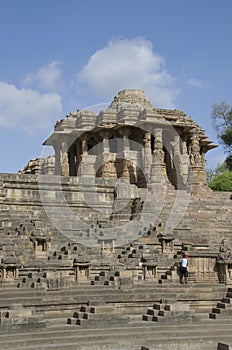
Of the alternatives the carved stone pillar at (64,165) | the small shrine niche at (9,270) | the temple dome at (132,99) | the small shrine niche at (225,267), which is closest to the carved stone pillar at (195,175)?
the temple dome at (132,99)

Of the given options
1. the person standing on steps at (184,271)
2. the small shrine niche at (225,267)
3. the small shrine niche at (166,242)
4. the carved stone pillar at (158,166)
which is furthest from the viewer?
the carved stone pillar at (158,166)

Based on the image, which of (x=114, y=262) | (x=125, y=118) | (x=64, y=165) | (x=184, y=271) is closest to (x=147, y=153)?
(x=125, y=118)

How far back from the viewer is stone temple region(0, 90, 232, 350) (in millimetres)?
13367

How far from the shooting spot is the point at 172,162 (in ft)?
141

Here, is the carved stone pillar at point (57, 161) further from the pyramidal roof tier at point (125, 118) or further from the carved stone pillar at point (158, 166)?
the carved stone pillar at point (158, 166)

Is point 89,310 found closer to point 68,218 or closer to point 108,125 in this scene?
point 68,218

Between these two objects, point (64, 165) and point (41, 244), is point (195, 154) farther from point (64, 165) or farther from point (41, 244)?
point (41, 244)

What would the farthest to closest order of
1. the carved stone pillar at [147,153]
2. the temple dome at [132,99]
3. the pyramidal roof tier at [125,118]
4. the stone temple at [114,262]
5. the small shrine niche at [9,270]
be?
the temple dome at [132,99] → the pyramidal roof tier at [125,118] → the carved stone pillar at [147,153] → the small shrine niche at [9,270] → the stone temple at [114,262]

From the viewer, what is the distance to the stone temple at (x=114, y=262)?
526 inches

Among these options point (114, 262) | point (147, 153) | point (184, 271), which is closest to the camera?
point (184, 271)

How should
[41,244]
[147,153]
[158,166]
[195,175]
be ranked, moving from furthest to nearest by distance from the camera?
1. [147,153]
2. [195,175]
3. [158,166]
4. [41,244]

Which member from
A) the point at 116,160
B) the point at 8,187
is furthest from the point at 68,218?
the point at 116,160

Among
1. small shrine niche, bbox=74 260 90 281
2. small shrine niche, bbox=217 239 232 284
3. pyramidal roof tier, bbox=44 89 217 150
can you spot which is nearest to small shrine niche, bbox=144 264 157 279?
small shrine niche, bbox=74 260 90 281

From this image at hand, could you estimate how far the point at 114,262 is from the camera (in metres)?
19.4
